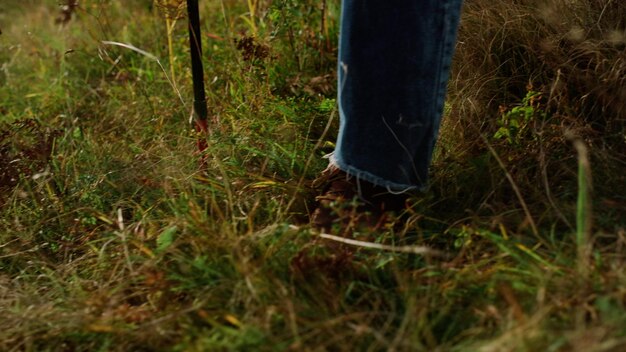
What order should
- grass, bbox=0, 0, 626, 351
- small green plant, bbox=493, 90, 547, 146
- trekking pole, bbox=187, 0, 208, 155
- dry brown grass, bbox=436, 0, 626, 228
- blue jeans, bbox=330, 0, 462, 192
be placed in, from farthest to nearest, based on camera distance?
1. trekking pole, bbox=187, 0, 208, 155
2. small green plant, bbox=493, 90, 547, 146
3. dry brown grass, bbox=436, 0, 626, 228
4. blue jeans, bbox=330, 0, 462, 192
5. grass, bbox=0, 0, 626, 351

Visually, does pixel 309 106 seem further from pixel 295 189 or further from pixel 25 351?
pixel 25 351

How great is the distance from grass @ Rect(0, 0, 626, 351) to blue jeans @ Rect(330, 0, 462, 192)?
0.11 metres

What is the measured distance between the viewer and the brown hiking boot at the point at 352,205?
1683mm

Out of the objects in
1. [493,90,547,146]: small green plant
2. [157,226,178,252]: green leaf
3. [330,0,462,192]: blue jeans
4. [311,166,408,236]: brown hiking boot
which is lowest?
[157,226,178,252]: green leaf

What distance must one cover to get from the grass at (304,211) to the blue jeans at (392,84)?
11 centimetres

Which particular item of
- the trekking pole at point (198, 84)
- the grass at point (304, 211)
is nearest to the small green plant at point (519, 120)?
the grass at point (304, 211)

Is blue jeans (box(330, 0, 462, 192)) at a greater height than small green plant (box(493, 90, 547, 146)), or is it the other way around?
blue jeans (box(330, 0, 462, 192))

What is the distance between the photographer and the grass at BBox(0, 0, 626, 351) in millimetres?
1363

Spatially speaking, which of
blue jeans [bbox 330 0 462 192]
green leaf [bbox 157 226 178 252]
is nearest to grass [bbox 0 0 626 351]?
green leaf [bbox 157 226 178 252]

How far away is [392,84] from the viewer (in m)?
1.63

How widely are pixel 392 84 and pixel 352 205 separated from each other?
282mm

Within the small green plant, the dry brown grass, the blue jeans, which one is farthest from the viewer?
the small green plant

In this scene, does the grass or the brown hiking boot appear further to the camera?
the brown hiking boot

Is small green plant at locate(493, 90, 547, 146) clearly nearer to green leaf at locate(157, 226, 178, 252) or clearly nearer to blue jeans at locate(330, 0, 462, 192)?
blue jeans at locate(330, 0, 462, 192)
